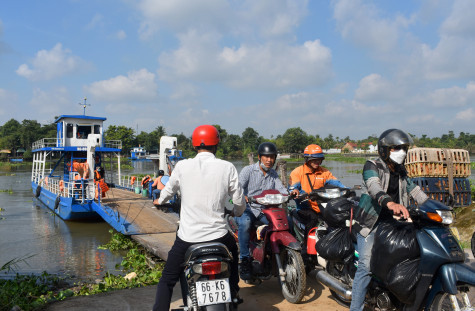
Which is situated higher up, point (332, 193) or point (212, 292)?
point (332, 193)

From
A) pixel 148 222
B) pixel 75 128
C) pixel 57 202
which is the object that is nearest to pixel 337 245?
pixel 148 222

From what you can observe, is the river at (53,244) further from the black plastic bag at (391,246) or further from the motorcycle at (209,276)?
the black plastic bag at (391,246)

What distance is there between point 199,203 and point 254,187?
1.96 meters

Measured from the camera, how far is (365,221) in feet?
10.2

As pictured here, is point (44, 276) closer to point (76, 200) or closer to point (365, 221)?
point (365, 221)

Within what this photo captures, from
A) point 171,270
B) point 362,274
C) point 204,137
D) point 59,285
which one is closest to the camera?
point 171,270

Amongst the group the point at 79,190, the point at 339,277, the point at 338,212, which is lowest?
the point at 79,190

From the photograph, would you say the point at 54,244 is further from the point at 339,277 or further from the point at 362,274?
the point at 362,274

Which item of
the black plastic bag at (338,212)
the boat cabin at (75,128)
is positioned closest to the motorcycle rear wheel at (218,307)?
the black plastic bag at (338,212)

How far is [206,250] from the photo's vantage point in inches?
104

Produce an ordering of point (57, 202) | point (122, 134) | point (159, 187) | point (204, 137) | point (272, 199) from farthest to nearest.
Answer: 1. point (122, 134)
2. point (57, 202)
3. point (159, 187)
4. point (272, 199)
5. point (204, 137)

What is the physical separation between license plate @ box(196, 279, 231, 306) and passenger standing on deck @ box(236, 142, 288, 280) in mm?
1622

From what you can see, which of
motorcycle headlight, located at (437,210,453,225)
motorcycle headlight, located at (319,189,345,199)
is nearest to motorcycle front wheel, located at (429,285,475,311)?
motorcycle headlight, located at (437,210,453,225)

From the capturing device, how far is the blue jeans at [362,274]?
309 cm
